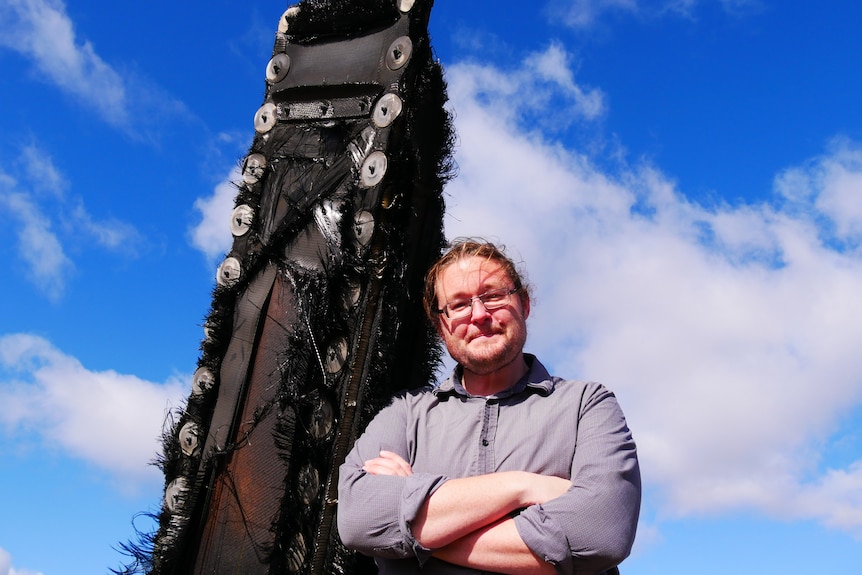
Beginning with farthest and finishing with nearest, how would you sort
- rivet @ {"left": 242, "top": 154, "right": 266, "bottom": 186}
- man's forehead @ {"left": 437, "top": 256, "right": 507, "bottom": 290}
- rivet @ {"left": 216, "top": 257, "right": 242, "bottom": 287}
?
1. rivet @ {"left": 242, "top": 154, "right": 266, "bottom": 186}
2. rivet @ {"left": 216, "top": 257, "right": 242, "bottom": 287}
3. man's forehead @ {"left": 437, "top": 256, "right": 507, "bottom": 290}

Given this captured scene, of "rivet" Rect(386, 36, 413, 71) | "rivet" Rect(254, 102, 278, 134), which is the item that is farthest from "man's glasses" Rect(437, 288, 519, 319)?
"rivet" Rect(254, 102, 278, 134)

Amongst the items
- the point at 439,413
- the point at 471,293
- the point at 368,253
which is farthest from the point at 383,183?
the point at 439,413

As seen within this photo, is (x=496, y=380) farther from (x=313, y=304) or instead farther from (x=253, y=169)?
(x=253, y=169)

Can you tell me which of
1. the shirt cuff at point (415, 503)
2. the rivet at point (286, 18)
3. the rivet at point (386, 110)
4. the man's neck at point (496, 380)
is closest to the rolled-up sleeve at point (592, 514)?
the shirt cuff at point (415, 503)

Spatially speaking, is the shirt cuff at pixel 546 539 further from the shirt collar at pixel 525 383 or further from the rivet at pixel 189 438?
the rivet at pixel 189 438

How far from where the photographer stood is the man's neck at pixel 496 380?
8.00 ft

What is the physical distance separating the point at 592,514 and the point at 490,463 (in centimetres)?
35

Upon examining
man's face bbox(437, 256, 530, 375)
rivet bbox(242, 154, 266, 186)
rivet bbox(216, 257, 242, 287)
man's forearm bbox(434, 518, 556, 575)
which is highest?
rivet bbox(242, 154, 266, 186)

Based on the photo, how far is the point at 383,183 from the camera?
310 cm

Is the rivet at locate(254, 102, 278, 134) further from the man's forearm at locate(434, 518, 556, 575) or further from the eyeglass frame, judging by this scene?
the man's forearm at locate(434, 518, 556, 575)

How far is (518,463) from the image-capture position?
2170mm

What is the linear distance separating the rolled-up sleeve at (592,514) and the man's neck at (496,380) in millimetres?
368

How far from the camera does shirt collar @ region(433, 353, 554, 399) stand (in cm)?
237

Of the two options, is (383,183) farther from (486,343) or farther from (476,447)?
(476,447)
